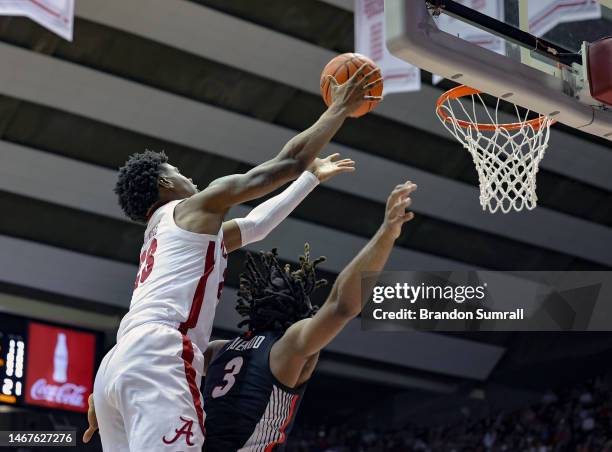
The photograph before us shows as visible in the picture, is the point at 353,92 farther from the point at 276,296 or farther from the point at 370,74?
the point at 276,296

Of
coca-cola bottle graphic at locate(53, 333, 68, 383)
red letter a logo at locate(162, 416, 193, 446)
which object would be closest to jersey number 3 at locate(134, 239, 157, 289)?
red letter a logo at locate(162, 416, 193, 446)

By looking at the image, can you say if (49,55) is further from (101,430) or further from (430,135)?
(101,430)

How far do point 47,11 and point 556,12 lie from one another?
423 cm

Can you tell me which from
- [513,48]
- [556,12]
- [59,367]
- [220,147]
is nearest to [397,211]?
[513,48]

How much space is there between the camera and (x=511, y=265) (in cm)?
1672

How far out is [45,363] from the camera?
12242 millimetres

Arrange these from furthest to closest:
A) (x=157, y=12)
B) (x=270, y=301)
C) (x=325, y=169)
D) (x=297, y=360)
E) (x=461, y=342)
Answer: (x=461, y=342)
(x=157, y=12)
(x=325, y=169)
(x=270, y=301)
(x=297, y=360)

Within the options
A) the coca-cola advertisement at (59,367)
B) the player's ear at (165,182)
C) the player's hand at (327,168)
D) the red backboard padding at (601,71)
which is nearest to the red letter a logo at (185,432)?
the player's ear at (165,182)

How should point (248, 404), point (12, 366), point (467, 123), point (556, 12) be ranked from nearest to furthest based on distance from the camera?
point (248, 404), point (556, 12), point (467, 123), point (12, 366)

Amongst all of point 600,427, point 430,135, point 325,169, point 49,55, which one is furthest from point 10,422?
point 325,169

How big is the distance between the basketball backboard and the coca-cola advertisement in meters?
8.39

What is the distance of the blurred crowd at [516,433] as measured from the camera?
15180 millimetres

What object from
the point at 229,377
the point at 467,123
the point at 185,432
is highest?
the point at 467,123

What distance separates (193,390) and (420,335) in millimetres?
13600
